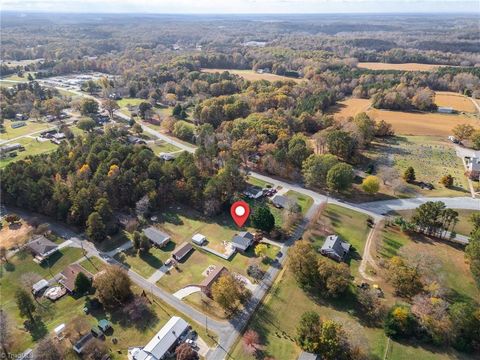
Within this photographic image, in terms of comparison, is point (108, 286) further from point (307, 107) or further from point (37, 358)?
point (307, 107)

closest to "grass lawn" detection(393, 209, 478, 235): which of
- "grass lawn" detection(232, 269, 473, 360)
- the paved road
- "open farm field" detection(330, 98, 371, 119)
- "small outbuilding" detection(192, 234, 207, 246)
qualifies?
the paved road

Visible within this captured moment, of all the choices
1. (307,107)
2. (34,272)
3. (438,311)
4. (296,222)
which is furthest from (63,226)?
(307,107)

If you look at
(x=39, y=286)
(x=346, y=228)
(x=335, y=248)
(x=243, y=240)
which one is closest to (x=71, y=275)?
(x=39, y=286)

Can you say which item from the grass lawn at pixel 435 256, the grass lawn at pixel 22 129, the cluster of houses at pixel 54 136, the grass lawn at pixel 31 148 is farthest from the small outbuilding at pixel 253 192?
the grass lawn at pixel 22 129

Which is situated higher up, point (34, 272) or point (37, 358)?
point (37, 358)

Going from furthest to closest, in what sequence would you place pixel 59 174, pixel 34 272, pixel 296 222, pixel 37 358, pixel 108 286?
pixel 59 174, pixel 296 222, pixel 34 272, pixel 108 286, pixel 37 358

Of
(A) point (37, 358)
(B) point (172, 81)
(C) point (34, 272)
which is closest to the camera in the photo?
(A) point (37, 358)
